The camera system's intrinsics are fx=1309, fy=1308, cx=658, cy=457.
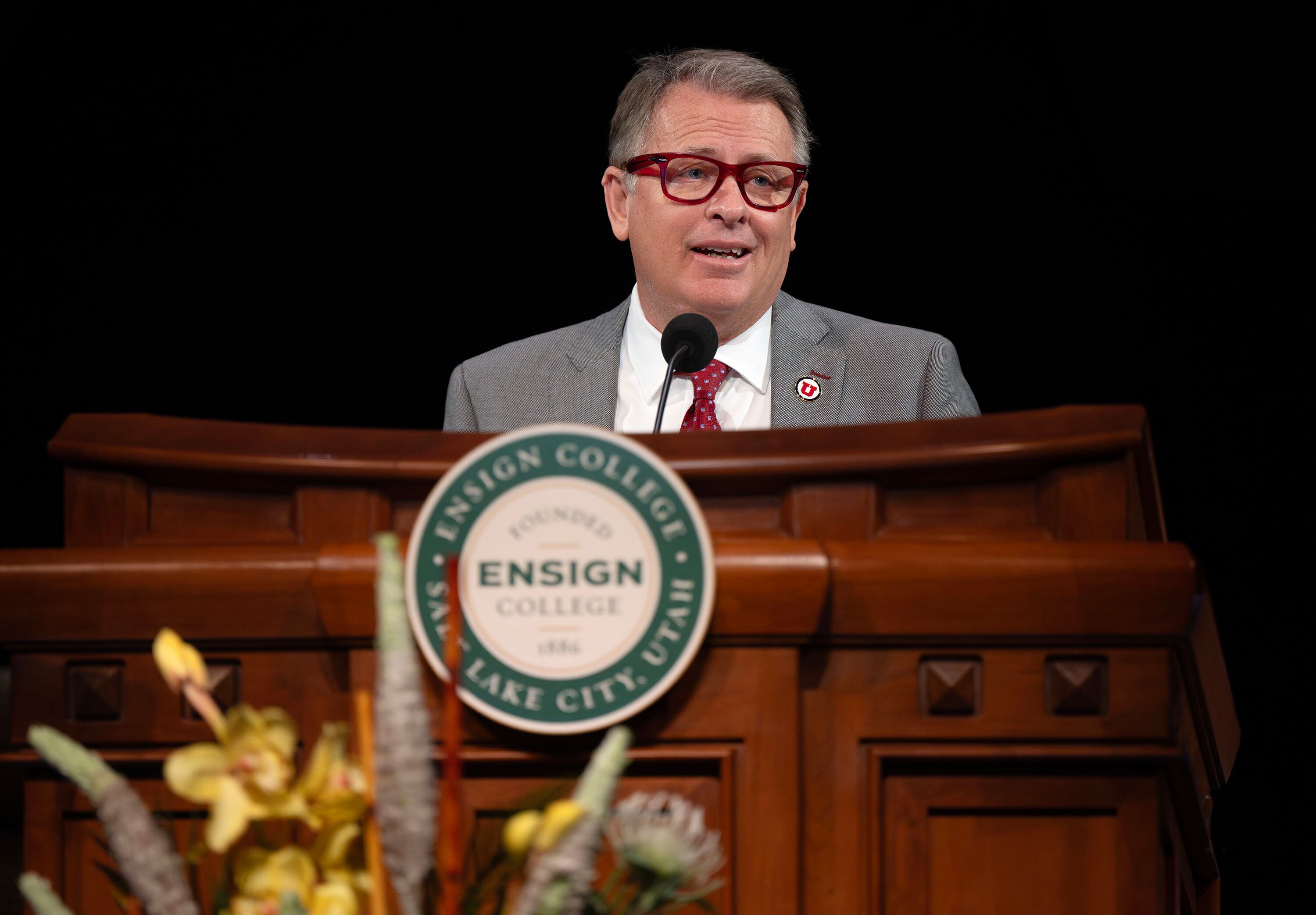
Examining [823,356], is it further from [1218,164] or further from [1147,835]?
[1218,164]

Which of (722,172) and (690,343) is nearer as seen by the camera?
(690,343)

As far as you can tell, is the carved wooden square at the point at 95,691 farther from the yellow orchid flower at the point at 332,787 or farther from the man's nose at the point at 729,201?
the man's nose at the point at 729,201

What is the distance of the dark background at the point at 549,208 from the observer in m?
2.54

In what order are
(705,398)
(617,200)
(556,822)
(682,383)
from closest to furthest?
(556,822) < (705,398) < (682,383) < (617,200)

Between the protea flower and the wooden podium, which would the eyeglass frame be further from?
the protea flower

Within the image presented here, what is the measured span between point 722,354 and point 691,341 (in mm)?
705

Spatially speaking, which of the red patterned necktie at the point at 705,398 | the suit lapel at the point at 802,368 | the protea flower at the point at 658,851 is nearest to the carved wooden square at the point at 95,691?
the protea flower at the point at 658,851

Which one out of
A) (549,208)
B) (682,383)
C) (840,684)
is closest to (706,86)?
(682,383)

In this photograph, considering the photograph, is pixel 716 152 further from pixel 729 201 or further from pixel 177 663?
pixel 177 663

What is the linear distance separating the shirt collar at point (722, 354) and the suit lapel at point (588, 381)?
0.03 meters

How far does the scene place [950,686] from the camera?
0.86m

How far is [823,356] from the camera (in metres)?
1.92

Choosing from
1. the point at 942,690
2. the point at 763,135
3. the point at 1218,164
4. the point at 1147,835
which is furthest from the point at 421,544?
the point at 1218,164

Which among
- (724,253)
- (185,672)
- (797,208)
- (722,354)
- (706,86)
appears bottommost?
(185,672)
